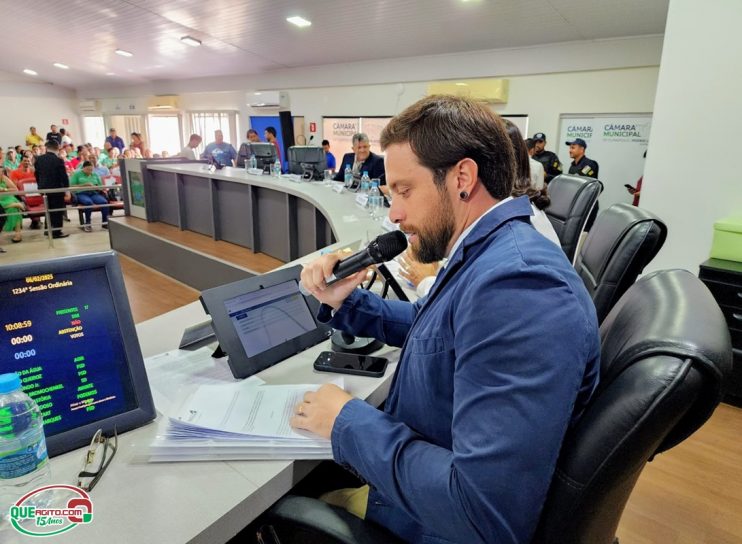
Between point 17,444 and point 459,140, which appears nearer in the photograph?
point 17,444

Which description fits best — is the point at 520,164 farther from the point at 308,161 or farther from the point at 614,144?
the point at 614,144

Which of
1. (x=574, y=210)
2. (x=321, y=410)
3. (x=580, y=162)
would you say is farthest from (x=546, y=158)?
(x=321, y=410)

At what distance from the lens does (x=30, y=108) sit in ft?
47.4

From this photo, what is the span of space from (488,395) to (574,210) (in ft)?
5.91

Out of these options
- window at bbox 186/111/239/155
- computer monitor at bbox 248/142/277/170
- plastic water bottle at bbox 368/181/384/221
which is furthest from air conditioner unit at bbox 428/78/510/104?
window at bbox 186/111/239/155

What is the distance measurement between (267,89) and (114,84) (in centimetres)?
729

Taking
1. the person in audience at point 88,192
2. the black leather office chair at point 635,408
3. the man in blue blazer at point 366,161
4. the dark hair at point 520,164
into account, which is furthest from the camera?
the person in audience at point 88,192

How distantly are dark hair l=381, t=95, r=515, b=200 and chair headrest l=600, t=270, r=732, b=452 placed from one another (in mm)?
316

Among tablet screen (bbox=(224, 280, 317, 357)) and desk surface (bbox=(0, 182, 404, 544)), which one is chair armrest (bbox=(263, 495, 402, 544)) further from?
tablet screen (bbox=(224, 280, 317, 357))

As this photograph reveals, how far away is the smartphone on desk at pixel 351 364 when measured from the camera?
1150 millimetres

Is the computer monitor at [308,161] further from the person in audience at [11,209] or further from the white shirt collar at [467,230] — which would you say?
the person in audience at [11,209]

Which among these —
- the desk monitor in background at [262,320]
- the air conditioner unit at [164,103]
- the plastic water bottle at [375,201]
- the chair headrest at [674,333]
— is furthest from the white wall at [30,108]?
the chair headrest at [674,333]

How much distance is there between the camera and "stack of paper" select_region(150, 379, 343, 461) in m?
0.84

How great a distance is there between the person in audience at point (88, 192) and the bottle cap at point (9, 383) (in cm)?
776
